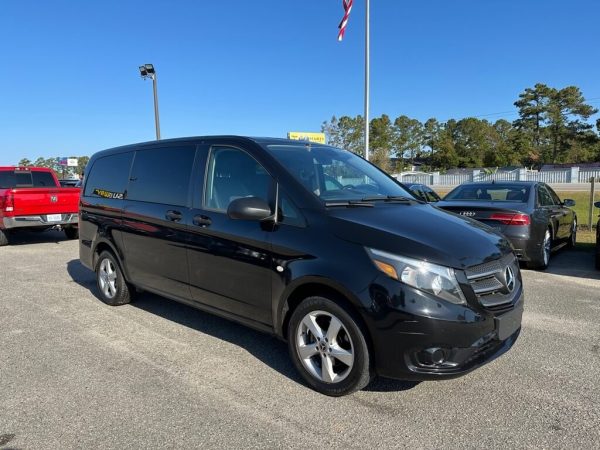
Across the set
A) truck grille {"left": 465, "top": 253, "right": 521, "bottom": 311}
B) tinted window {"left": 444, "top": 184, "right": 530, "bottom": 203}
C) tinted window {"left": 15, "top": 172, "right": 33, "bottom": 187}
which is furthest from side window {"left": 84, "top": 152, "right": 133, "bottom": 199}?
tinted window {"left": 15, "top": 172, "right": 33, "bottom": 187}

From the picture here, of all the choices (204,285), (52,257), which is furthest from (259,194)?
(52,257)

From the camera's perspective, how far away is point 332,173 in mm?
4223

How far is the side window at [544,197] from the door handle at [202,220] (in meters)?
6.17

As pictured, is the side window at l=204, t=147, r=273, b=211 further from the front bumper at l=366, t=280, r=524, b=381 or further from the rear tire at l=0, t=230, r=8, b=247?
the rear tire at l=0, t=230, r=8, b=247

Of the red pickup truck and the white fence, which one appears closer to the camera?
the red pickup truck

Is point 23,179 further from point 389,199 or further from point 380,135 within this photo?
point 380,135

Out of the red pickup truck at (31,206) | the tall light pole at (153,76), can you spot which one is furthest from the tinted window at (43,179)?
the tall light pole at (153,76)

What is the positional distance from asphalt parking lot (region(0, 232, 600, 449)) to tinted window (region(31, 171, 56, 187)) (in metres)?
8.46

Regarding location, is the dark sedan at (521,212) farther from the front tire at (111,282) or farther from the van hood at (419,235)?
the front tire at (111,282)

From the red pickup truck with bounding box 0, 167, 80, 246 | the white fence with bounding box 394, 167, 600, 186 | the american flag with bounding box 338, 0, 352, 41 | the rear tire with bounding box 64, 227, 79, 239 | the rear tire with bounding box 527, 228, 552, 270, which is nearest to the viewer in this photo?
the rear tire with bounding box 527, 228, 552, 270

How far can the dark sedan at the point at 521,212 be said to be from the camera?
711 cm

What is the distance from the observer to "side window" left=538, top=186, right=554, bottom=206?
8085mm

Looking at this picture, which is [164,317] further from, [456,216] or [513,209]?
[513,209]

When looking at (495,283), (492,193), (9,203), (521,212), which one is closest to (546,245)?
(521,212)
